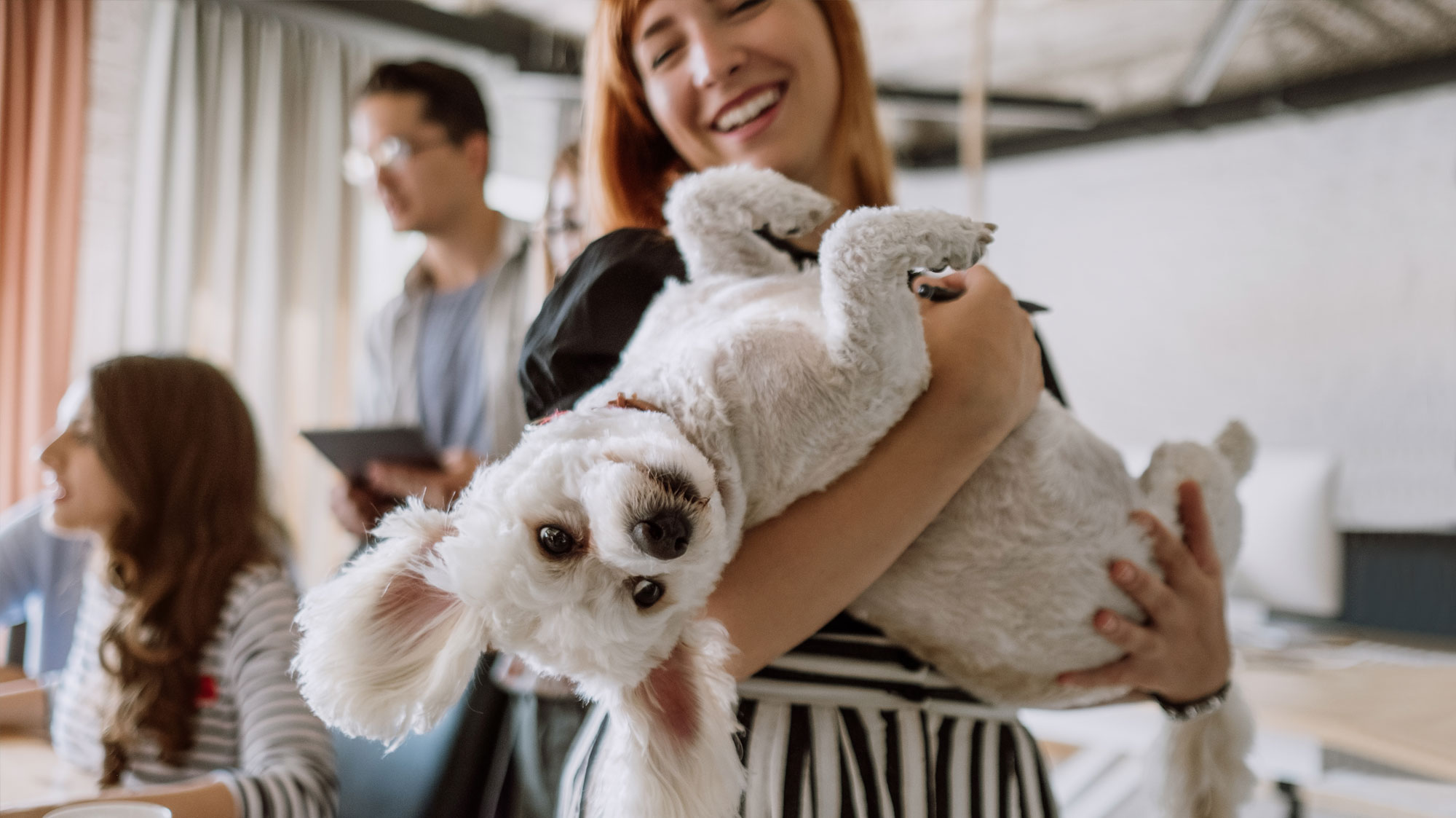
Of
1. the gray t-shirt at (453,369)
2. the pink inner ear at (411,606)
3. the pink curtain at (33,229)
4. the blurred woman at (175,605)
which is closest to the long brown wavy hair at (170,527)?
the blurred woman at (175,605)

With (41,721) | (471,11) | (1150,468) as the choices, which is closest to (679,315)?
(1150,468)

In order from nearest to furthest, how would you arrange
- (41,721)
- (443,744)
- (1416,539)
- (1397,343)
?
(443,744)
(41,721)
(1416,539)
(1397,343)

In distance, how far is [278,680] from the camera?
3.68 ft

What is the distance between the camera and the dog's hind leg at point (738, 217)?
667 millimetres

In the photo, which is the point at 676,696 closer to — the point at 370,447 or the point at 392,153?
the point at 370,447

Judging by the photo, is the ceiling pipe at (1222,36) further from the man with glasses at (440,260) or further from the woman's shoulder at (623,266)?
the woman's shoulder at (623,266)

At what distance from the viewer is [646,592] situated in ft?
1.65

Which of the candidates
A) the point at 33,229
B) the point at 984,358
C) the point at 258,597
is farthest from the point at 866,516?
the point at 33,229

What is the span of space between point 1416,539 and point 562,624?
3052mm

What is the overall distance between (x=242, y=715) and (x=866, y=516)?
93 centimetres

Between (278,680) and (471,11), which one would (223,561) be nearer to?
(278,680)

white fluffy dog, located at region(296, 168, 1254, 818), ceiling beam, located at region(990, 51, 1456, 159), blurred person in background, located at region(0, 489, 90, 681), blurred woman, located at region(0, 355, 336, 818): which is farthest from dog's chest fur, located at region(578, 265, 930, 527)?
ceiling beam, located at region(990, 51, 1456, 159)

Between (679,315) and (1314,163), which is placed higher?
(1314,163)

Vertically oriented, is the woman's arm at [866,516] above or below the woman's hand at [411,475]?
above
